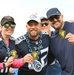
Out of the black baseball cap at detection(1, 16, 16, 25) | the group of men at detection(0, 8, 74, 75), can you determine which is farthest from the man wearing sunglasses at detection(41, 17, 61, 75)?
the black baseball cap at detection(1, 16, 16, 25)

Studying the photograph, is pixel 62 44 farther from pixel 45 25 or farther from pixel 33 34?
pixel 45 25

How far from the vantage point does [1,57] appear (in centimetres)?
743

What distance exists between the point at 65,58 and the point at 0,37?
153cm

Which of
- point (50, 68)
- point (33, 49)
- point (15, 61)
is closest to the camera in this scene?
point (15, 61)

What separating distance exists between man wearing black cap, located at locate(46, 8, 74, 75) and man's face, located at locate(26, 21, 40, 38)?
0.34 m

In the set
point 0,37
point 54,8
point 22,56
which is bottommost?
point 22,56

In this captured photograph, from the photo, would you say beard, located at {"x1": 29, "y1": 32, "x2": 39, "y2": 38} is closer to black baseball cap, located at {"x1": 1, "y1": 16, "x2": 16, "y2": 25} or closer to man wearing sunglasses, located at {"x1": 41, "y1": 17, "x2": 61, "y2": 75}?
black baseball cap, located at {"x1": 1, "y1": 16, "x2": 16, "y2": 25}

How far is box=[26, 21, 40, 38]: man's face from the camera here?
771 centimetres

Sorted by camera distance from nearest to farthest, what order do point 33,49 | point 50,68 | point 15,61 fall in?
point 15,61
point 33,49
point 50,68

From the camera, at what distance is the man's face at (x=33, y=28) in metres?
7.71

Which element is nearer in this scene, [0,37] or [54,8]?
[0,37]

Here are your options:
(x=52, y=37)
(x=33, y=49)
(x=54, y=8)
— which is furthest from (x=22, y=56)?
(x=54, y=8)

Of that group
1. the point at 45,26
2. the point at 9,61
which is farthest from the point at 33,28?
the point at 45,26

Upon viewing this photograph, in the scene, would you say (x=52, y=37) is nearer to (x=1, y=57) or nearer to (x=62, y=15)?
(x=62, y=15)
